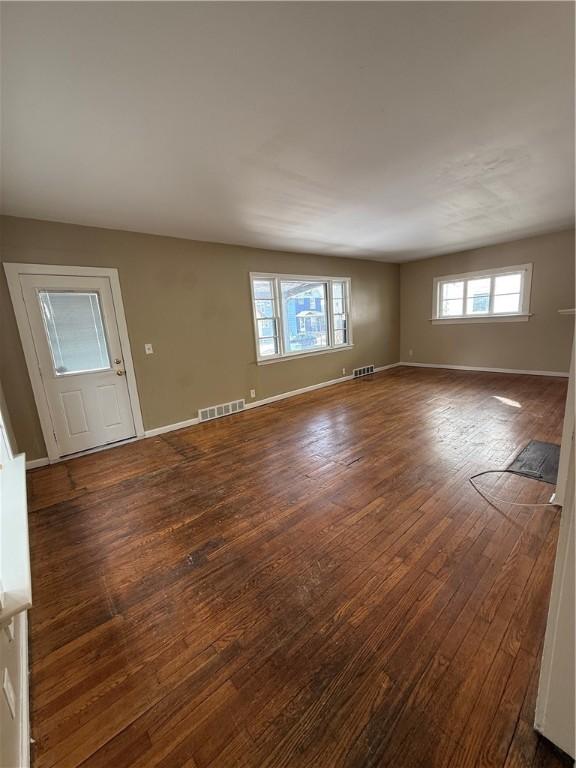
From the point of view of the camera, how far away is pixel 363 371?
683cm

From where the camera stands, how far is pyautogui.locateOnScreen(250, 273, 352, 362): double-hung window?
5.01 meters

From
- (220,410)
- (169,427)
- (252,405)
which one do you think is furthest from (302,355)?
(169,427)

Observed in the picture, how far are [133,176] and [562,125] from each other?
3.12 m

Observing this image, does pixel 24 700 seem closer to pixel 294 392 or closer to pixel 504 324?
pixel 294 392

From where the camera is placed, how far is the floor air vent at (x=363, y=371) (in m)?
6.67

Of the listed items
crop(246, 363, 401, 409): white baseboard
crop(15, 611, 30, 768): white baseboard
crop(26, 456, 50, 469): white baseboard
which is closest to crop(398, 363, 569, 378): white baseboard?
crop(246, 363, 401, 409): white baseboard

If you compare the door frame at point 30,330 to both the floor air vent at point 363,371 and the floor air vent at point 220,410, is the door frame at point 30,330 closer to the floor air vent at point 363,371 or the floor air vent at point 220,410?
the floor air vent at point 220,410

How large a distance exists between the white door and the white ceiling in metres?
0.74

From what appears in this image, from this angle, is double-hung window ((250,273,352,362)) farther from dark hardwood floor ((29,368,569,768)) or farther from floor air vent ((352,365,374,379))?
dark hardwood floor ((29,368,569,768))

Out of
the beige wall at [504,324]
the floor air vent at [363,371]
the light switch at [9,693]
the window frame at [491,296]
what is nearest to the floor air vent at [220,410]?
the floor air vent at [363,371]

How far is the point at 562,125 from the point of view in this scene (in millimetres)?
2049

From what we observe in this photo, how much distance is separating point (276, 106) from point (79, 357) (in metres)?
3.16

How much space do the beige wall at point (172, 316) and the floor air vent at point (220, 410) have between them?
9cm

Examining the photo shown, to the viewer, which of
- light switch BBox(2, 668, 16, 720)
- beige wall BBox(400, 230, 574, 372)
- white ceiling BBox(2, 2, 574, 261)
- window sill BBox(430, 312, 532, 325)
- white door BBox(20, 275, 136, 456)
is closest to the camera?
light switch BBox(2, 668, 16, 720)
